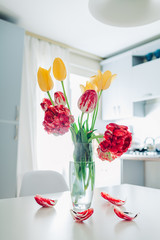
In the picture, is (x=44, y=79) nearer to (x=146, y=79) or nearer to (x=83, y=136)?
(x=83, y=136)

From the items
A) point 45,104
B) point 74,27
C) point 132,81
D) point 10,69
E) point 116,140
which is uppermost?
point 74,27

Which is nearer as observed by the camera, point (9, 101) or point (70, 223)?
point (70, 223)

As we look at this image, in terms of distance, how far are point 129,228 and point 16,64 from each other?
2513 millimetres

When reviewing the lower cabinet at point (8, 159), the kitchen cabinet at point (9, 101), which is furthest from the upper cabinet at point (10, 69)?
the lower cabinet at point (8, 159)

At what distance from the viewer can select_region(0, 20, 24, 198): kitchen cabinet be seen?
2643 millimetres

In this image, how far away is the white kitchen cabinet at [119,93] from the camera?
3.76 meters

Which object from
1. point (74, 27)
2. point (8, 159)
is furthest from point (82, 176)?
point (74, 27)

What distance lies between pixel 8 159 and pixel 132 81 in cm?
225

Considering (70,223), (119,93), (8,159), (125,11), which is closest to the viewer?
(70,223)

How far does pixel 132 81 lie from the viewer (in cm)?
370

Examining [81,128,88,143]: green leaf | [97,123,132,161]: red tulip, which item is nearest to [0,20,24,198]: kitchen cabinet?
[81,128,88,143]: green leaf

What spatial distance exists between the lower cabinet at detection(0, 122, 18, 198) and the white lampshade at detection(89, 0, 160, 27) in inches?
71.0

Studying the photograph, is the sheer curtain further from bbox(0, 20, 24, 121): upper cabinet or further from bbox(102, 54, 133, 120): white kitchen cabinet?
bbox(102, 54, 133, 120): white kitchen cabinet

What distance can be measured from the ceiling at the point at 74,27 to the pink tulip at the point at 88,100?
210 centimetres
